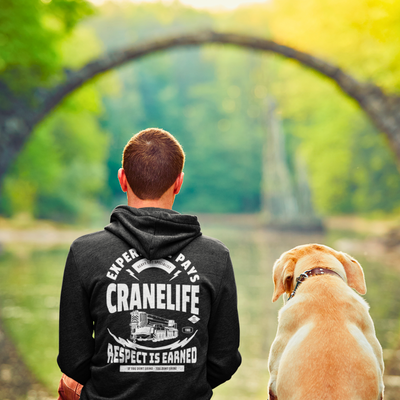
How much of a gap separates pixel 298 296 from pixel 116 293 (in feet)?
2.87

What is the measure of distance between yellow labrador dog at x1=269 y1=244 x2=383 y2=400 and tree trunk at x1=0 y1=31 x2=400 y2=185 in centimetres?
825

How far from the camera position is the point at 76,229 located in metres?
28.9

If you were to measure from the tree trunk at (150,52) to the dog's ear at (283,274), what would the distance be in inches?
324

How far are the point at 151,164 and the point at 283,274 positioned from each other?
0.91m

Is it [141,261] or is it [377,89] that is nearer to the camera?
[141,261]

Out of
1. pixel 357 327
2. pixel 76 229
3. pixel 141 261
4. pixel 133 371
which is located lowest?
pixel 133 371

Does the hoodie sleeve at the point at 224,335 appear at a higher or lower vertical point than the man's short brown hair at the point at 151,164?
lower

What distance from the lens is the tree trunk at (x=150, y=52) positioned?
402 inches

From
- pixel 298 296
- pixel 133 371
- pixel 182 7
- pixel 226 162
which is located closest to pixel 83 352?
pixel 133 371

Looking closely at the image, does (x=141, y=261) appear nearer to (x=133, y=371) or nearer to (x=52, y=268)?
(x=133, y=371)

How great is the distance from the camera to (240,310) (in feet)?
27.3

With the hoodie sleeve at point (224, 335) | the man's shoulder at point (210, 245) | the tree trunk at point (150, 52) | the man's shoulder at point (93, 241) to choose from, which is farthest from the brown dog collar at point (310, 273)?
the tree trunk at point (150, 52)

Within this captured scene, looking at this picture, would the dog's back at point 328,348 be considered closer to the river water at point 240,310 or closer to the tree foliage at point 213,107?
the river water at point 240,310

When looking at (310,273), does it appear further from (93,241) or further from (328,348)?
(93,241)
